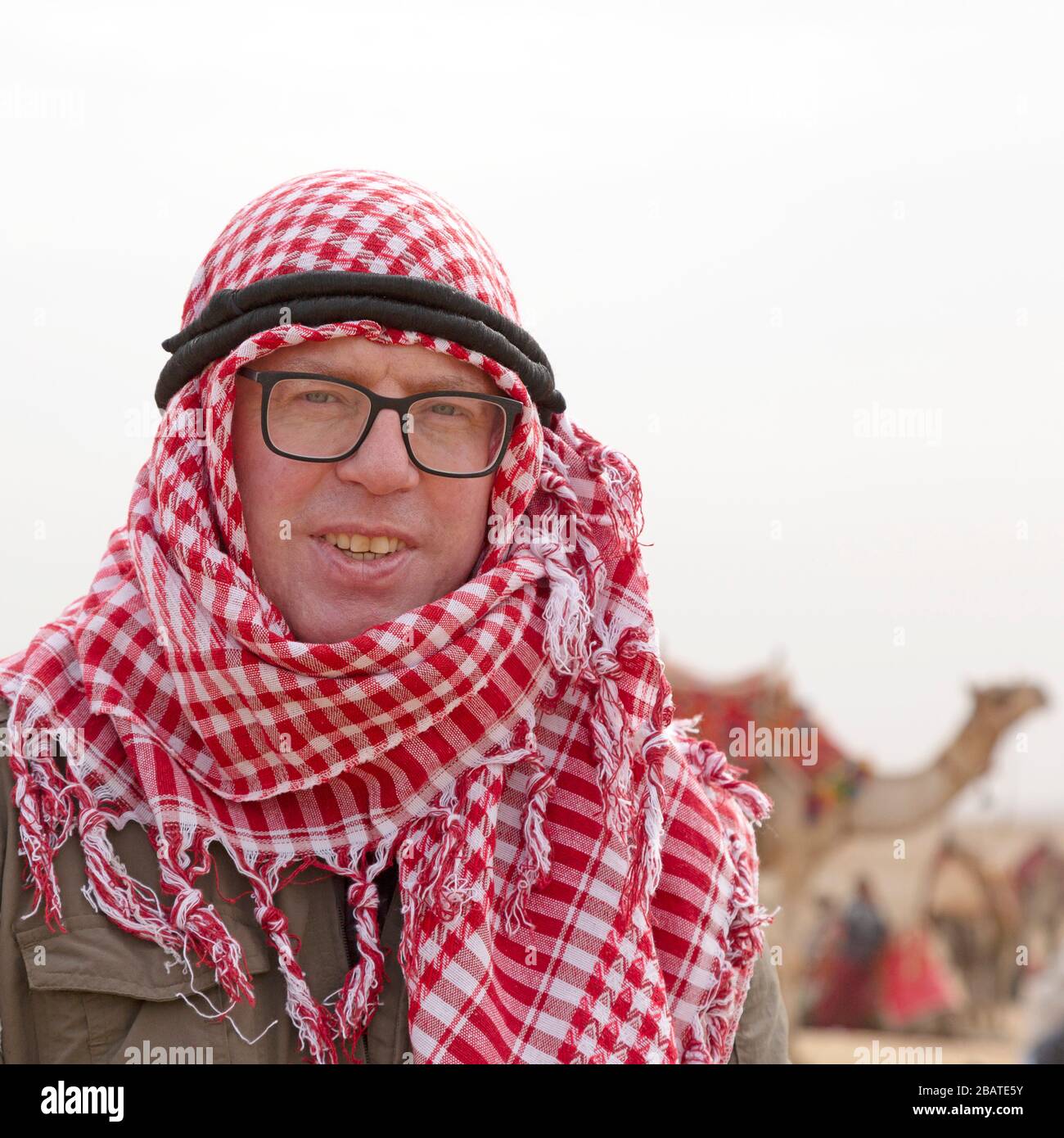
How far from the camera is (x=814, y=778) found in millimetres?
9023

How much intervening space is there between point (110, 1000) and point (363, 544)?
89 centimetres

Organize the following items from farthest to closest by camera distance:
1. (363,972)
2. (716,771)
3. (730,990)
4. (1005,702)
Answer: (1005,702) → (716,771) → (730,990) → (363,972)

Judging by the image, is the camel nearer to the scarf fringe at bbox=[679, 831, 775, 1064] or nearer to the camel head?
the camel head

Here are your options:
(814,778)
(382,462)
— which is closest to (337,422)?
(382,462)

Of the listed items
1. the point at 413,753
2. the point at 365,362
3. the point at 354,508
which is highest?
the point at 365,362

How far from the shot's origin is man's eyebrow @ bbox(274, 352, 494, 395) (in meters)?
2.33

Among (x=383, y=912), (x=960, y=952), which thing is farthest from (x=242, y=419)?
(x=960, y=952)

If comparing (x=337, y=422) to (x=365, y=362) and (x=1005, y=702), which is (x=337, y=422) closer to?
(x=365, y=362)

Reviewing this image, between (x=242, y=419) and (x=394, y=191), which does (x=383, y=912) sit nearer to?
(x=242, y=419)

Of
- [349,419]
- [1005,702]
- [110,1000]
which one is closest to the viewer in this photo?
[110,1000]

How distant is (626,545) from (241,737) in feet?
2.78

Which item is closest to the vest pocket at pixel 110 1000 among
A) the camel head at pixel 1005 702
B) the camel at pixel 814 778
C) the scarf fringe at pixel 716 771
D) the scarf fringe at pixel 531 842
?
the scarf fringe at pixel 531 842

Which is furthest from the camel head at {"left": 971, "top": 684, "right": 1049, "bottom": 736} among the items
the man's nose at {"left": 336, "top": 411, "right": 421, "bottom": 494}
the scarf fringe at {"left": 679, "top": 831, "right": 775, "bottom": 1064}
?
the man's nose at {"left": 336, "top": 411, "right": 421, "bottom": 494}

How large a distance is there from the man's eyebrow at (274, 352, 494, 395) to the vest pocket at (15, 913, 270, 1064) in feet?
3.36
